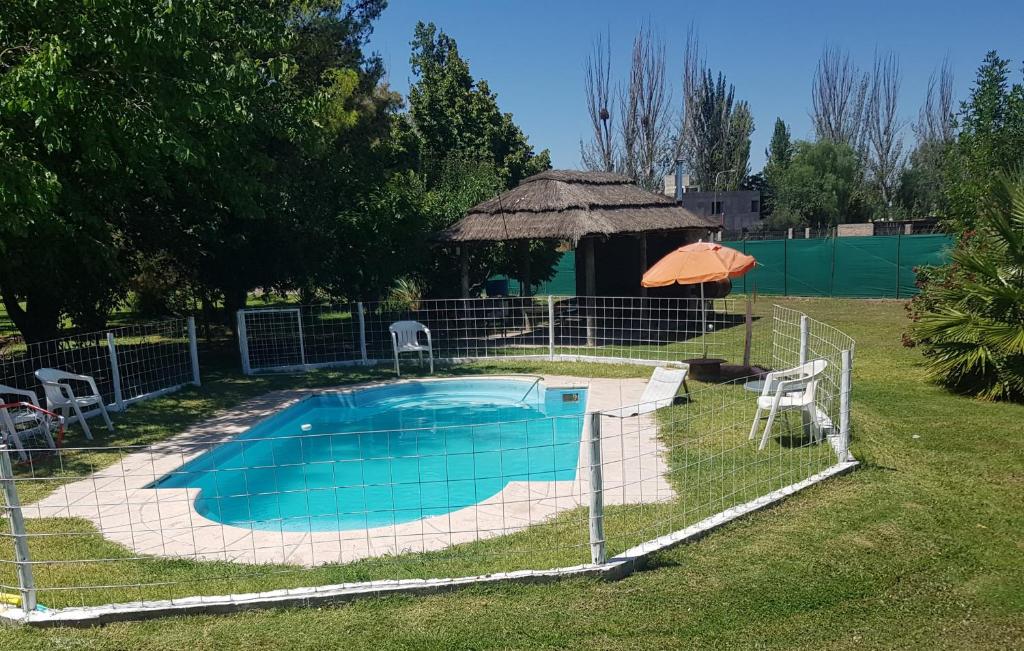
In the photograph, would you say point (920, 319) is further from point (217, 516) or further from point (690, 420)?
point (217, 516)

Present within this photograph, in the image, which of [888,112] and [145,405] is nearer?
[145,405]

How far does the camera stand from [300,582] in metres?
4.59

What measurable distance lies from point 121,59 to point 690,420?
8711 millimetres

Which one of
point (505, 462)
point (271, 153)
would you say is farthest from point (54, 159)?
point (505, 462)

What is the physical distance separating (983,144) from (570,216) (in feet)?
28.6

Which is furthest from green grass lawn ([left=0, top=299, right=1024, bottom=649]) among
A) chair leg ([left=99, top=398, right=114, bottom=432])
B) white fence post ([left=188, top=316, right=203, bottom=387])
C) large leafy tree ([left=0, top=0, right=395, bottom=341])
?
white fence post ([left=188, top=316, right=203, bottom=387])

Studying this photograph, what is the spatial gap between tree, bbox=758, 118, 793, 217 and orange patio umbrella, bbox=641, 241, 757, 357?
3983 centimetres

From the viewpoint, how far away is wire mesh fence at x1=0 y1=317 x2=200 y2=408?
433 inches

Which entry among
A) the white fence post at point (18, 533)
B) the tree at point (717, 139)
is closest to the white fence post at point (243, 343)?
Result: the white fence post at point (18, 533)

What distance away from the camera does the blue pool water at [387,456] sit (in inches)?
272

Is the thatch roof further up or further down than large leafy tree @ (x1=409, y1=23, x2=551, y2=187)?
further down

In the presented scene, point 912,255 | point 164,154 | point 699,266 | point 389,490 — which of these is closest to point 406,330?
point 164,154

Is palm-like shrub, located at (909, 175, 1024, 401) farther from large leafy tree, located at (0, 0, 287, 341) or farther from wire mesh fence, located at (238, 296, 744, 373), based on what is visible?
large leafy tree, located at (0, 0, 287, 341)

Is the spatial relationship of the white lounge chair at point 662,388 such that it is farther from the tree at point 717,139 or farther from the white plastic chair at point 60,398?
the tree at point 717,139
